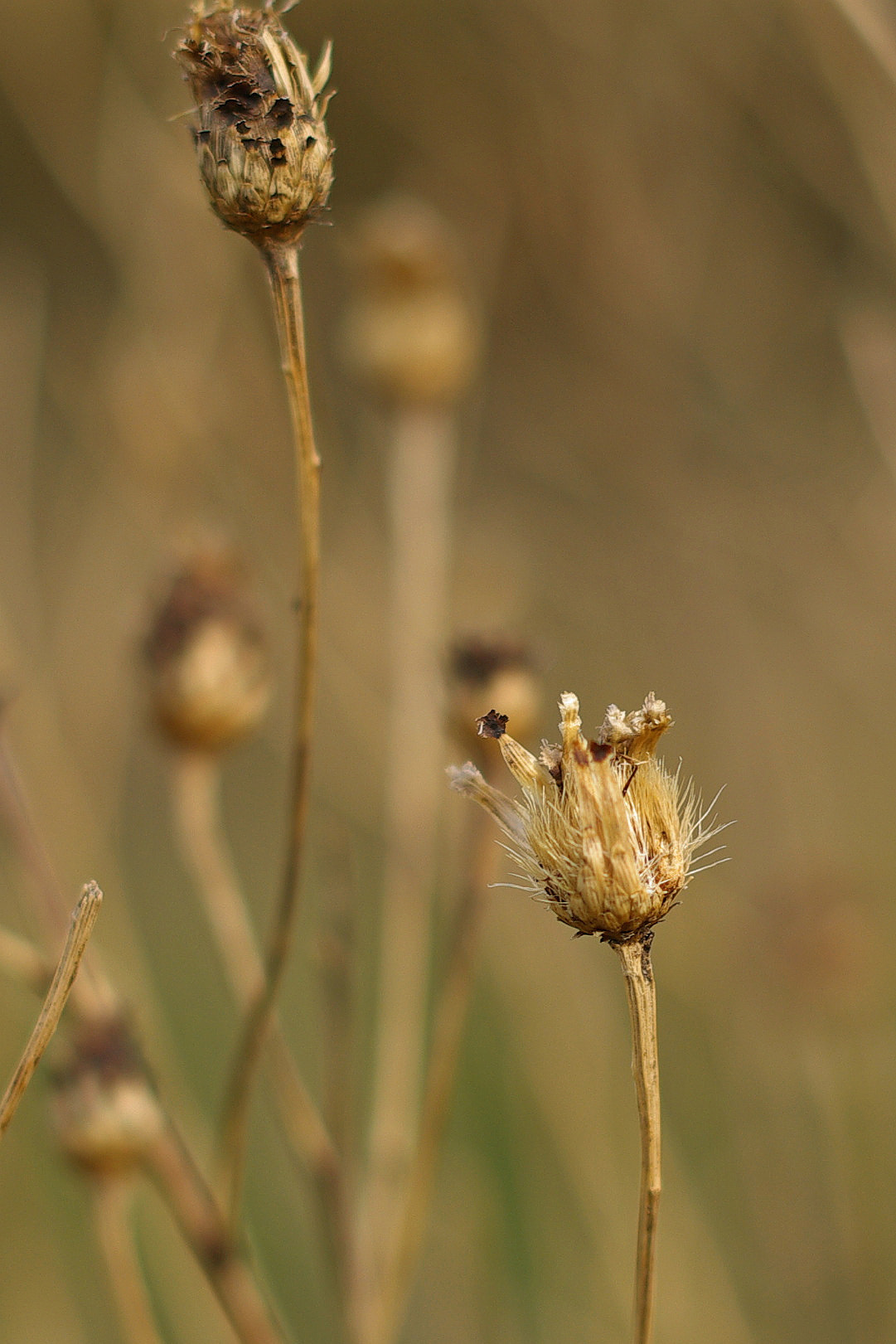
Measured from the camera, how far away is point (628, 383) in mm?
1173

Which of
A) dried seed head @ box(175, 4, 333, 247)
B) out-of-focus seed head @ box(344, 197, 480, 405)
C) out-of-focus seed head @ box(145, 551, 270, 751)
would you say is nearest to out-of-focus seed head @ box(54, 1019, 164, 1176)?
out-of-focus seed head @ box(145, 551, 270, 751)

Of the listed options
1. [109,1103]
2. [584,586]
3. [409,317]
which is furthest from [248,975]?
[584,586]

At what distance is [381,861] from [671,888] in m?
1.31

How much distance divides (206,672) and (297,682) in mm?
191

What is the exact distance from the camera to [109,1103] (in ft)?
1.34

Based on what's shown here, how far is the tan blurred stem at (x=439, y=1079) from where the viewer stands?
41 cm

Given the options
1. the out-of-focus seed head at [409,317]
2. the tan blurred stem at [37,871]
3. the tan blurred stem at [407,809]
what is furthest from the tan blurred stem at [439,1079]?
the out-of-focus seed head at [409,317]

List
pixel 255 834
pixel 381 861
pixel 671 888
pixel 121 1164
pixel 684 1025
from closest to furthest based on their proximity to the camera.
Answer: pixel 671 888
pixel 121 1164
pixel 684 1025
pixel 381 861
pixel 255 834

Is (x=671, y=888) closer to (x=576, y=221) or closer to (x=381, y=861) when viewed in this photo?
(x=576, y=221)

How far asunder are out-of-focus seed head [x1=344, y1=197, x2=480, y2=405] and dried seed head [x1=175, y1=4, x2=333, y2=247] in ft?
1.74

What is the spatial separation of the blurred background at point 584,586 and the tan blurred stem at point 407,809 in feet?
0.14

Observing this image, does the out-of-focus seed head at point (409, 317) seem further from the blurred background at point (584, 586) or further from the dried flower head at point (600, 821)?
the dried flower head at point (600, 821)

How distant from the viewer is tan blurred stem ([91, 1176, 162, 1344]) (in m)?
0.41

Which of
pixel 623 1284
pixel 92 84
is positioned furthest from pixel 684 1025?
pixel 92 84
